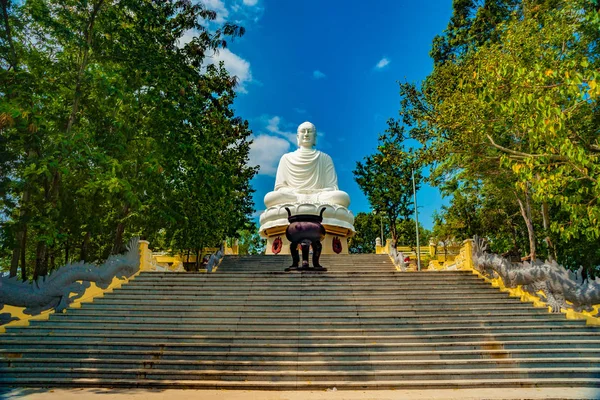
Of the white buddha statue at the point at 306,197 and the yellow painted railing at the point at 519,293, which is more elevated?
the white buddha statue at the point at 306,197

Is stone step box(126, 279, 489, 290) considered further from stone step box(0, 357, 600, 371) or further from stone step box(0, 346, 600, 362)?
stone step box(0, 357, 600, 371)

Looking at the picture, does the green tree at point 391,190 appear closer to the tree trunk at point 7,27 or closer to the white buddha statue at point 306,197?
the white buddha statue at point 306,197

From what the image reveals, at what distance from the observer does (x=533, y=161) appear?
26.7 feet

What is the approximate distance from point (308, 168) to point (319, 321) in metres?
12.9

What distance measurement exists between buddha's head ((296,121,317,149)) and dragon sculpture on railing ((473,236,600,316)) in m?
12.4

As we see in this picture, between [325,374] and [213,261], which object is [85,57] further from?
[325,374]

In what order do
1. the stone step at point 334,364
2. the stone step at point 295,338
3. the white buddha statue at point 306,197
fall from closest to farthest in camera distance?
the stone step at point 334,364 → the stone step at point 295,338 → the white buddha statue at point 306,197

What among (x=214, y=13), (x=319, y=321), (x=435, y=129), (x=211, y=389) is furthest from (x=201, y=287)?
(x=214, y=13)

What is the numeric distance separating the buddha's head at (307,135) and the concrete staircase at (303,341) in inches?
→ 476

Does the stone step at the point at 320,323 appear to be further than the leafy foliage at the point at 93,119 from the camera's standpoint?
No

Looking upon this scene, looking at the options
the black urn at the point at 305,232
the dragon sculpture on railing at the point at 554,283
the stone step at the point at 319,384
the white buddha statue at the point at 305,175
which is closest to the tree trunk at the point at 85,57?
the black urn at the point at 305,232

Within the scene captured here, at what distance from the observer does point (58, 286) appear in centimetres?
→ 885

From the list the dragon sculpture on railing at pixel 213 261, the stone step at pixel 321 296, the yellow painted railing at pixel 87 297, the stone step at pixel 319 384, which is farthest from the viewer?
the dragon sculpture on railing at pixel 213 261

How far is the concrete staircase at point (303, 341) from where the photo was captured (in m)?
6.64
